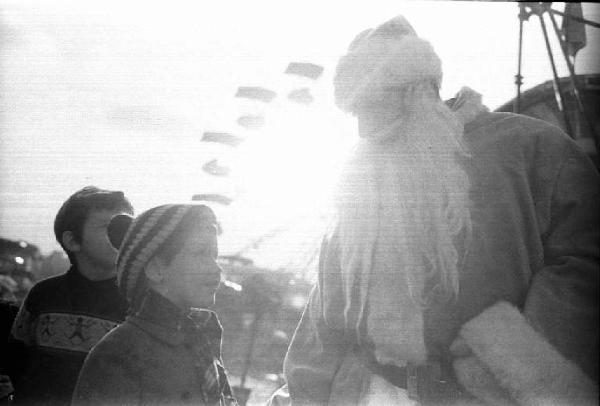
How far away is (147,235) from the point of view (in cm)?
149

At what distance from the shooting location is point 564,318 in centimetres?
103

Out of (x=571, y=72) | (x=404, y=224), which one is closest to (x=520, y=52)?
(x=571, y=72)

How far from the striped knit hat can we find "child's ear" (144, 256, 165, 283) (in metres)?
0.02

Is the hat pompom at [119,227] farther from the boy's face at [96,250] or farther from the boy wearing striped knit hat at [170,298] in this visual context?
the boy's face at [96,250]

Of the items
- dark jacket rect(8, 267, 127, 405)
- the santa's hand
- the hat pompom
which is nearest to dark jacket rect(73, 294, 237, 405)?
the hat pompom

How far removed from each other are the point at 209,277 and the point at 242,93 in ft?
16.5

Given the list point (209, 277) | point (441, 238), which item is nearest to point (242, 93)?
point (209, 277)

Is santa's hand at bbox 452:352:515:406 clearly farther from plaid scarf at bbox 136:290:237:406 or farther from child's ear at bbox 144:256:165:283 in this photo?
child's ear at bbox 144:256:165:283

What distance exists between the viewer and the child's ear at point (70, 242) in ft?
6.65

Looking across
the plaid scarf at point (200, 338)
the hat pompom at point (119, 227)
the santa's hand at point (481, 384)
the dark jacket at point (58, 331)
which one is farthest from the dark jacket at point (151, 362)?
the santa's hand at point (481, 384)

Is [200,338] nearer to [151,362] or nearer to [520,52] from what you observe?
[151,362]

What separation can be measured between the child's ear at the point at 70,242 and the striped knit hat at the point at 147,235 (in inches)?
23.9

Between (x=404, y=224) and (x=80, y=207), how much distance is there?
137 centimetres

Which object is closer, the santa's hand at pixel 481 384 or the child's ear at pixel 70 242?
the santa's hand at pixel 481 384
